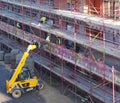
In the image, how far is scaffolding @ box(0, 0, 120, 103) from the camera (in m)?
19.4

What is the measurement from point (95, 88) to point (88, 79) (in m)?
Result: 1.28

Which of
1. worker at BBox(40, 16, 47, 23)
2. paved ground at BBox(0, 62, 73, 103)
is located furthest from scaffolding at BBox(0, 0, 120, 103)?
paved ground at BBox(0, 62, 73, 103)

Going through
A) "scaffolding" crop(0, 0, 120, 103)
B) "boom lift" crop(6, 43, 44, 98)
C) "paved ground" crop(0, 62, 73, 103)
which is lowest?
"paved ground" crop(0, 62, 73, 103)

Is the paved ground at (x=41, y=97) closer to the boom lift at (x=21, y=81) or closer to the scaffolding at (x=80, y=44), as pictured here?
the boom lift at (x=21, y=81)

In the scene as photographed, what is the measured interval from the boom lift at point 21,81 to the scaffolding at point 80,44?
1.67 meters

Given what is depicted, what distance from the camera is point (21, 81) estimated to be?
76.1 ft

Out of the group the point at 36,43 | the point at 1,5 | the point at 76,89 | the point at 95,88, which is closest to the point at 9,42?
the point at 1,5

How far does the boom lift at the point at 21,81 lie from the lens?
75.6 feet

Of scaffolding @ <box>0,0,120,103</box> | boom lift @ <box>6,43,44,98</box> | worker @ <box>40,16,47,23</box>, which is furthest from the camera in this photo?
worker @ <box>40,16,47,23</box>

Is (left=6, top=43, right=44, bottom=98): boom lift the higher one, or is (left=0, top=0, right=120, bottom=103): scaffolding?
(left=0, top=0, right=120, bottom=103): scaffolding

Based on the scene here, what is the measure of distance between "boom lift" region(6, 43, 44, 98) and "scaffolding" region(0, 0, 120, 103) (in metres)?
1.67

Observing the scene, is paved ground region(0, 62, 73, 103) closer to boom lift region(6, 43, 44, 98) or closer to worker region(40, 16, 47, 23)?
boom lift region(6, 43, 44, 98)

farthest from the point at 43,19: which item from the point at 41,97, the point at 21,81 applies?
the point at 41,97

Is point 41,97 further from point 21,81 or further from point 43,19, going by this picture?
point 43,19
